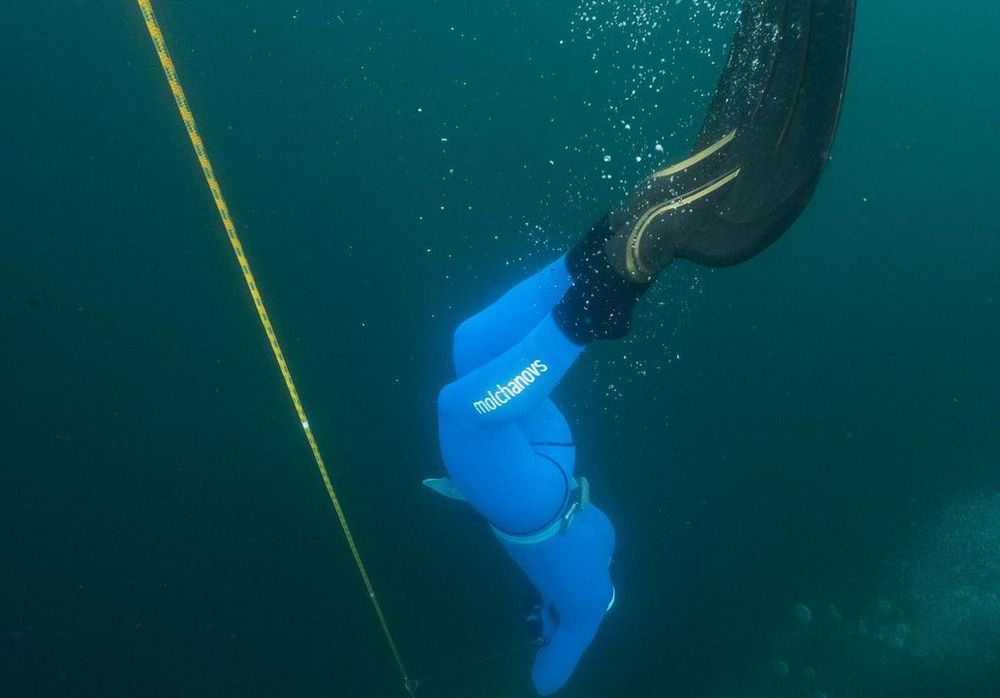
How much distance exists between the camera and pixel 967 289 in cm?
668

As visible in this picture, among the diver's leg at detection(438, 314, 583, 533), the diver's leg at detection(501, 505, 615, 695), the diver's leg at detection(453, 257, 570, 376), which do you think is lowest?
the diver's leg at detection(501, 505, 615, 695)

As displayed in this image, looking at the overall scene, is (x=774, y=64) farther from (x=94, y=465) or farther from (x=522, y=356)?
(x=94, y=465)

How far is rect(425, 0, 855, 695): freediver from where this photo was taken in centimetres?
144

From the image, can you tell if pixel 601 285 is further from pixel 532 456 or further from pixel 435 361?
pixel 435 361

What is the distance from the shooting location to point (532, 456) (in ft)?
8.09

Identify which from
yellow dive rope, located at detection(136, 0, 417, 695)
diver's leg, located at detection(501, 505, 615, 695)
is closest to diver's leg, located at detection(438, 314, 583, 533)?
diver's leg, located at detection(501, 505, 615, 695)

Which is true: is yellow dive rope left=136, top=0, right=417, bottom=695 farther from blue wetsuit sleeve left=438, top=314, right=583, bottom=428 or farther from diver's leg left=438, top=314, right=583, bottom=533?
blue wetsuit sleeve left=438, top=314, right=583, bottom=428

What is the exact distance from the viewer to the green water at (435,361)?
3328 mm

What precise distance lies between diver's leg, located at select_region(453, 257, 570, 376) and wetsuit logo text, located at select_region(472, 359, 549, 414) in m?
0.25

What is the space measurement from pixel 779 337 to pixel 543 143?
10.9 ft

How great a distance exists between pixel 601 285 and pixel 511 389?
1.48ft

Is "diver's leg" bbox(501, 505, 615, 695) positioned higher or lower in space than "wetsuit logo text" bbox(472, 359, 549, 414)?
lower

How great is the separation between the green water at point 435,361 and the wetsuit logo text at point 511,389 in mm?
2063

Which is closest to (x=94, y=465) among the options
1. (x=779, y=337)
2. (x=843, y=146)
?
(x=779, y=337)
